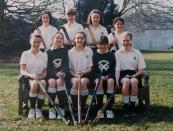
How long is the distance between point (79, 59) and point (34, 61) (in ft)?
2.69

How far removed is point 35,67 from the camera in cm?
778

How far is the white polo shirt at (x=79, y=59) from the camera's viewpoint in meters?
7.77

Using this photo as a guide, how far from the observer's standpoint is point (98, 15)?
319 inches

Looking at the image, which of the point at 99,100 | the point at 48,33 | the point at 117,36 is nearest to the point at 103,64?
the point at 99,100

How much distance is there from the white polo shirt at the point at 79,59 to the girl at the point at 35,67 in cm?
48

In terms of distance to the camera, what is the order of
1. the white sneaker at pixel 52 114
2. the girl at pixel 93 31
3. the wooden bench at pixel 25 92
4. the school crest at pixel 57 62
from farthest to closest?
the girl at pixel 93 31, the school crest at pixel 57 62, the wooden bench at pixel 25 92, the white sneaker at pixel 52 114

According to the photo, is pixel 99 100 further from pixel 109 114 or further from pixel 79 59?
pixel 79 59

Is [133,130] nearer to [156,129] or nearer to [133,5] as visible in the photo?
[156,129]

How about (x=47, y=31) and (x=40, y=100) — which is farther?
(x=47, y=31)

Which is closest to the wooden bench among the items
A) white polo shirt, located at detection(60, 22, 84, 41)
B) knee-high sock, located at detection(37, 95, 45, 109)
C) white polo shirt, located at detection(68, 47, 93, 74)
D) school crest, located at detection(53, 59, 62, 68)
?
knee-high sock, located at detection(37, 95, 45, 109)

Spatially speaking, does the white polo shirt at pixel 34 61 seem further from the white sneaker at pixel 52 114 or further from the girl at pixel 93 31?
the girl at pixel 93 31

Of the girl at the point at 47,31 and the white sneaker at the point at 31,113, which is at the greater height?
the girl at the point at 47,31

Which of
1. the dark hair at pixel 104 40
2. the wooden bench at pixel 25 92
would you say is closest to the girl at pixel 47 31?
the wooden bench at pixel 25 92

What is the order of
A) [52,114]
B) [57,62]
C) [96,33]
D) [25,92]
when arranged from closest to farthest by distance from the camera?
[52,114] < [25,92] < [57,62] < [96,33]
